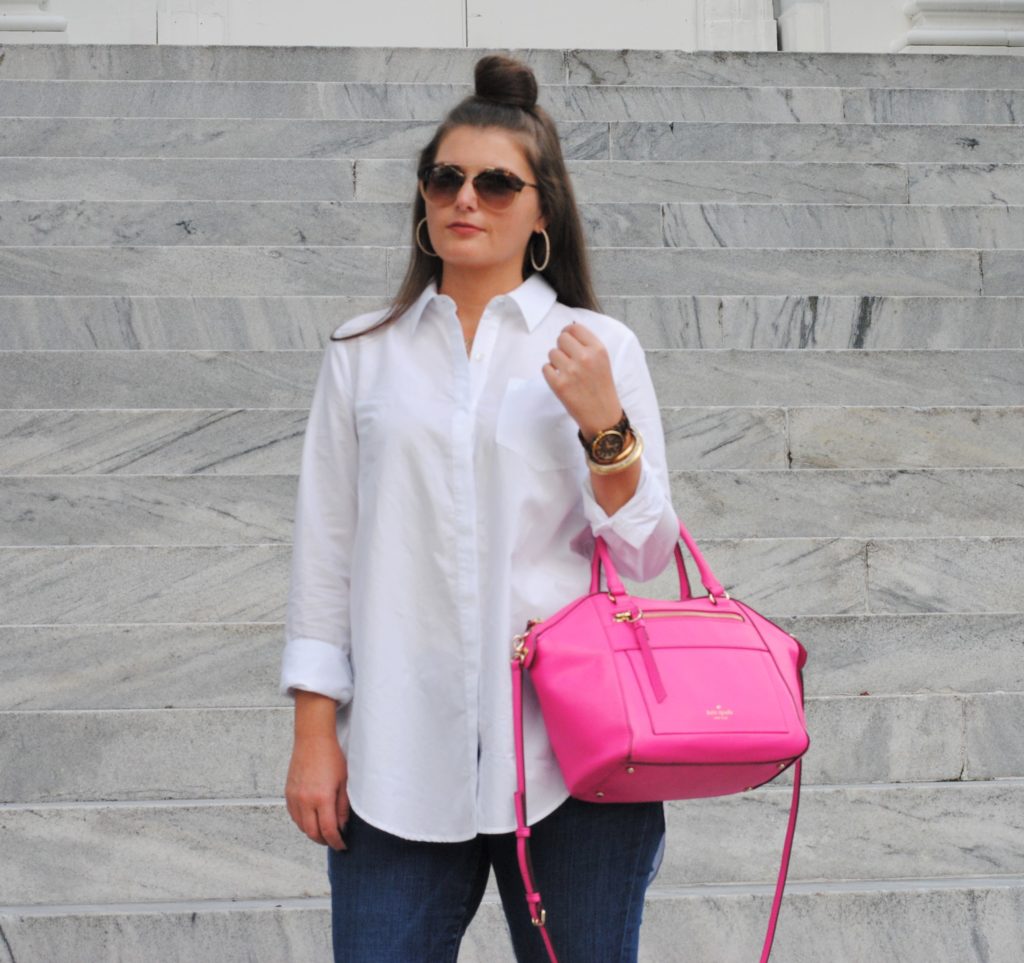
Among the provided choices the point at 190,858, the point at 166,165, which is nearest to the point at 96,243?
the point at 166,165

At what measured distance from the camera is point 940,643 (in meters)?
4.76

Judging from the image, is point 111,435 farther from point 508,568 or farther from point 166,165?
point 508,568

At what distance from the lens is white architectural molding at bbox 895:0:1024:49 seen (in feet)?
33.1

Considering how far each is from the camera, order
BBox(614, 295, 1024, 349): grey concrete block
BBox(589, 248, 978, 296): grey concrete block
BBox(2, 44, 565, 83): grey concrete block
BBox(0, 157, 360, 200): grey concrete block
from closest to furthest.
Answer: BBox(614, 295, 1024, 349): grey concrete block < BBox(589, 248, 978, 296): grey concrete block < BBox(0, 157, 360, 200): grey concrete block < BBox(2, 44, 565, 83): grey concrete block

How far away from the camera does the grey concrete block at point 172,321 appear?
6.38 metres

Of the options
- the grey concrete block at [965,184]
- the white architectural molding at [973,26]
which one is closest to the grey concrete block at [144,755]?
the grey concrete block at [965,184]

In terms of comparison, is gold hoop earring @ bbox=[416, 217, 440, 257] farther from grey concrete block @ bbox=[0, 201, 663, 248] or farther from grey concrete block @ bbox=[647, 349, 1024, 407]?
grey concrete block @ bbox=[0, 201, 663, 248]

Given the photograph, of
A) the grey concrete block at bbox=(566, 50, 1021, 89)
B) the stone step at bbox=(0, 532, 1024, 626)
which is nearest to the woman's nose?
the stone step at bbox=(0, 532, 1024, 626)

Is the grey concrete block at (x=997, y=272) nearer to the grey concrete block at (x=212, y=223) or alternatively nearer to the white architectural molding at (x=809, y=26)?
the grey concrete block at (x=212, y=223)

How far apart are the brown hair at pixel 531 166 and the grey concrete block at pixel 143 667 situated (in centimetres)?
239

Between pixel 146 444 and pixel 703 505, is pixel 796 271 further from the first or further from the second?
pixel 146 444

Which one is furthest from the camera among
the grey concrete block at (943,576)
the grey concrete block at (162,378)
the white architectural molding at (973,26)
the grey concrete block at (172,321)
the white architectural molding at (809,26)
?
the white architectural molding at (809,26)

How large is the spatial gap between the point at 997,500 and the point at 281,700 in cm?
244

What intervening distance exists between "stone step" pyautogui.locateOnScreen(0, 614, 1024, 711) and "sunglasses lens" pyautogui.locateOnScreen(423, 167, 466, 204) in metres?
2.47
